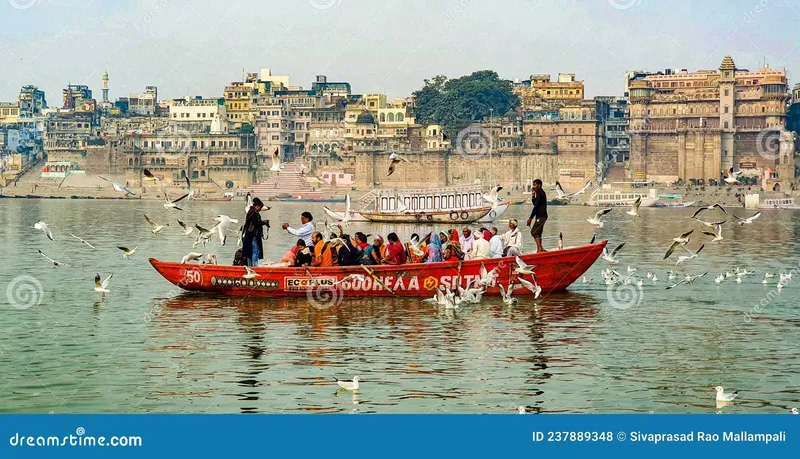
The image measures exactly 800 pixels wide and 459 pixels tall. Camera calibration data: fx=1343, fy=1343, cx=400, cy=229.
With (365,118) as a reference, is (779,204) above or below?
below

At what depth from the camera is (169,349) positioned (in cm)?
1897

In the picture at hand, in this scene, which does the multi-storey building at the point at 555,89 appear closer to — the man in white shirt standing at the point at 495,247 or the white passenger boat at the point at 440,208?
the white passenger boat at the point at 440,208

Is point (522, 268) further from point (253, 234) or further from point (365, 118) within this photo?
point (365, 118)

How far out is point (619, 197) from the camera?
104125 mm

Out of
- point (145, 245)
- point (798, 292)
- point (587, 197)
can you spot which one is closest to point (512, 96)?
point (587, 197)

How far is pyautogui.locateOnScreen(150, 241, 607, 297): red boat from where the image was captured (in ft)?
77.8

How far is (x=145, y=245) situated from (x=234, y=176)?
82713 millimetres

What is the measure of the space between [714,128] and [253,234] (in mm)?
94280

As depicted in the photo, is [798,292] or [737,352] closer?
[737,352]

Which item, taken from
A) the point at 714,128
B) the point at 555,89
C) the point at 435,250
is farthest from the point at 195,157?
the point at 435,250

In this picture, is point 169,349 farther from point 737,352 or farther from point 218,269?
point 737,352

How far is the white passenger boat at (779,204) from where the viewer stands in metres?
102

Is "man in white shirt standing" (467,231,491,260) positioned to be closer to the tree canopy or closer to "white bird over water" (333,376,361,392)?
"white bird over water" (333,376,361,392)

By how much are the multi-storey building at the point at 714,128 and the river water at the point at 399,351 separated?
276ft
